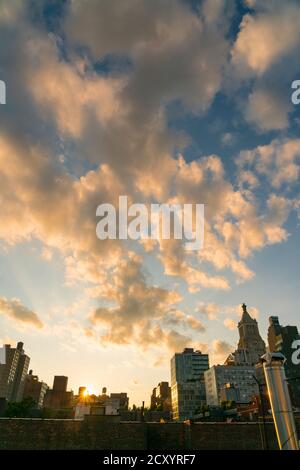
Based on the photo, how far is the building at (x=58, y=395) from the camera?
124062 mm

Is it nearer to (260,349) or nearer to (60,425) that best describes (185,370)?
(260,349)

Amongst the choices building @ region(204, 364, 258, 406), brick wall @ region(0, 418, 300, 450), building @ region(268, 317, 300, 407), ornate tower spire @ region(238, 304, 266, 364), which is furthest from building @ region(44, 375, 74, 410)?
brick wall @ region(0, 418, 300, 450)

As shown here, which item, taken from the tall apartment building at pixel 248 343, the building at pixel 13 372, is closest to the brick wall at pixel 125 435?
the tall apartment building at pixel 248 343

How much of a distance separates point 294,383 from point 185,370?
7025cm

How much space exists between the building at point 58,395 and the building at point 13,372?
63606 mm

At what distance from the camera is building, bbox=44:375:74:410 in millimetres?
124062

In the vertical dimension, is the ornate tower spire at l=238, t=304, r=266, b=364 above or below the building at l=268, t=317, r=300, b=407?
above

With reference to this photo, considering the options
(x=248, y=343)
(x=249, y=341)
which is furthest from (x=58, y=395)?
(x=249, y=341)

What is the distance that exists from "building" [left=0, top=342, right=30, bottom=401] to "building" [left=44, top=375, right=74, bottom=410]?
63.6 meters

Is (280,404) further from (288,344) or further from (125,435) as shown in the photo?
(288,344)

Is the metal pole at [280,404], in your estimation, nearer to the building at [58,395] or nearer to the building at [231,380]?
the building at [58,395]

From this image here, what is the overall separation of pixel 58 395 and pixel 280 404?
424 feet

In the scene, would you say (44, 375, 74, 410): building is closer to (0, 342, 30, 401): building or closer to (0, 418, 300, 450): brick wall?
(0, 342, 30, 401): building

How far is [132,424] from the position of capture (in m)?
35.8
